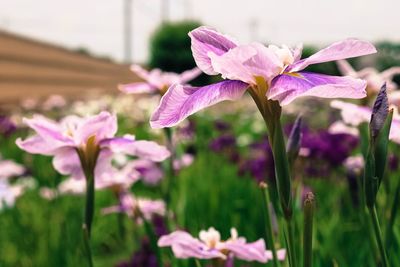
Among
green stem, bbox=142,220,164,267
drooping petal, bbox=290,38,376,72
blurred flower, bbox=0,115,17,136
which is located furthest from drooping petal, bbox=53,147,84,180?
blurred flower, bbox=0,115,17,136

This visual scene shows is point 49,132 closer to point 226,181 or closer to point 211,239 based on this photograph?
point 211,239

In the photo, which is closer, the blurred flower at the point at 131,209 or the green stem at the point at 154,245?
the green stem at the point at 154,245

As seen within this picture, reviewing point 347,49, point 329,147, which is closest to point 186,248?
point 347,49

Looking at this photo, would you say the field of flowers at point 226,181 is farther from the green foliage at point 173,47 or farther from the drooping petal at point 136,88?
the green foliage at point 173,47

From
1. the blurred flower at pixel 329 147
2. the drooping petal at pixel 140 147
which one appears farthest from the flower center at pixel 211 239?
the blurred flower at pixel 329 147

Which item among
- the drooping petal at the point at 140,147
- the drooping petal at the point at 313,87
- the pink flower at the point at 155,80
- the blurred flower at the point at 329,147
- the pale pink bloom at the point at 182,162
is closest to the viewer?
the drooping petal at the point at 313,87

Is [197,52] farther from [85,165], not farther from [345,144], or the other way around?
[345,144]

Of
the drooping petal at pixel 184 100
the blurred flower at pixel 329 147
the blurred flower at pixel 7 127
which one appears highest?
the drooping petal at pixel 184 100
